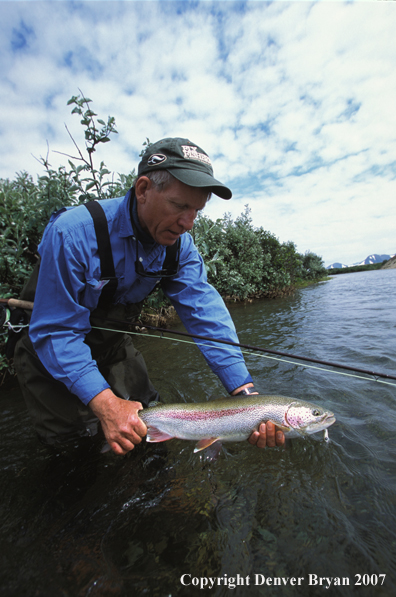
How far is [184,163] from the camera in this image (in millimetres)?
2262

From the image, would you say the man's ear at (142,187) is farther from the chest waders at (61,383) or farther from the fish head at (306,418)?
the fish head at (306,418)

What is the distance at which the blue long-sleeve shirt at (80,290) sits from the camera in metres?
2.24

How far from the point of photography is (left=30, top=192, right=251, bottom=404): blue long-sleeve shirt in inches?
88.1

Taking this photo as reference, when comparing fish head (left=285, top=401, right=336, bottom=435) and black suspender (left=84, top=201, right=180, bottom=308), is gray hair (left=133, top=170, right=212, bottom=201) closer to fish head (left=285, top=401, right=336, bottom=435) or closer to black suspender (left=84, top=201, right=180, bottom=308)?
black suspender (left=84, top=201, right=180, bottom=308)

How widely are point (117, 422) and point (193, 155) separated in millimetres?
2275

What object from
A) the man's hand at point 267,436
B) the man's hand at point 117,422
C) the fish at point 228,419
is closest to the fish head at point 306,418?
the fish at point 228,419

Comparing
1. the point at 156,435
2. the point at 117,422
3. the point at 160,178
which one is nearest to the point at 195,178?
the point at 160,178

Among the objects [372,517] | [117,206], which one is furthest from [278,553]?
[117,206]

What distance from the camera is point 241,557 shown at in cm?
194

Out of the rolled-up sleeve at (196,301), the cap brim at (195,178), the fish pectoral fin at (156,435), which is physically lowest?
the fish pectoral fin at (156,435)

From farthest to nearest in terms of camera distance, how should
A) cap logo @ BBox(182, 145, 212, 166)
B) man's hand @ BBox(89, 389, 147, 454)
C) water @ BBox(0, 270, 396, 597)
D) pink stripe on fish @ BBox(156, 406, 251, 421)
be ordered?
1. pink stripe on fish @ BBox(156, 406, 251, 421)
2. cap logo @ BBox(182, 145, 212, 166)
3. man's hand @ BBox(89, 389, 147, 454)
4. water @ BBox(0, 270, 396, 597)

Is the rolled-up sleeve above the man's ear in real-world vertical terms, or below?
below

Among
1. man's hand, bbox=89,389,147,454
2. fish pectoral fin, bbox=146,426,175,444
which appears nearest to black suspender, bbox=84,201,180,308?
man's hand, bbox=89,389,147,454

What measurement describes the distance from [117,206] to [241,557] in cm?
298
